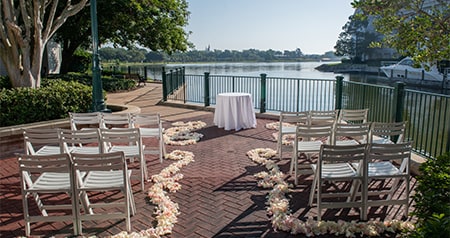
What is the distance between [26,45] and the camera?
25.7 ft

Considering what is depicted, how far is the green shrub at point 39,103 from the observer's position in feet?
22.7

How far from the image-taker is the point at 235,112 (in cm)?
835

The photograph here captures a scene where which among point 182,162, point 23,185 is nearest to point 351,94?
point 182,162

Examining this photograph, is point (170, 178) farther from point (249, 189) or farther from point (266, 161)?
point (266, 161)

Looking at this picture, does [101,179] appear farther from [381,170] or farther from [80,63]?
[80,63]

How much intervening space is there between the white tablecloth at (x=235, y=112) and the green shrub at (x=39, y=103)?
3.22m

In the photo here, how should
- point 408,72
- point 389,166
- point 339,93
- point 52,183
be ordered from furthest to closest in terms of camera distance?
point 408,72 → point 339,93 → point 389,166 → point 52,183

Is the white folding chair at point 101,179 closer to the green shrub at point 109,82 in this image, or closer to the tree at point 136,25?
the tree at point 136,25

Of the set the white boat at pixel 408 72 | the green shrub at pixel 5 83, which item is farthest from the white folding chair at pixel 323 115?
the white boat at pixel 408 72

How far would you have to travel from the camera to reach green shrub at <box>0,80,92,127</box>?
6.92m

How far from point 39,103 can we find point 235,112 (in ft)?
14.1

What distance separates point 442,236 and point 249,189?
280cm

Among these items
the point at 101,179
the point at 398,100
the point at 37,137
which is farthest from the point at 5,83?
the point at 398,100

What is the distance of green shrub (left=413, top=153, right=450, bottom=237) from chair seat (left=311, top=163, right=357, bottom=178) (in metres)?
0.73
